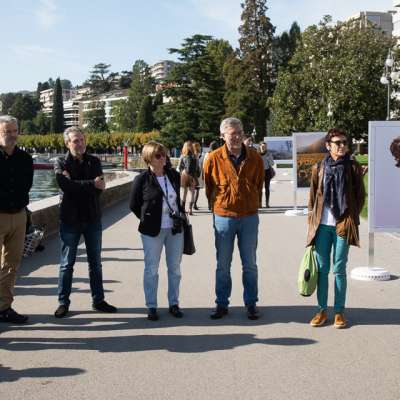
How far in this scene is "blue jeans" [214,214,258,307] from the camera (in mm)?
6141

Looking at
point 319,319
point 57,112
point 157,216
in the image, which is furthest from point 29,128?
point 319,319

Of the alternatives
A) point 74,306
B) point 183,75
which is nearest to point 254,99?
point 183,75

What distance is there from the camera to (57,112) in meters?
166

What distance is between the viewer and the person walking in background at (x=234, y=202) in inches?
240

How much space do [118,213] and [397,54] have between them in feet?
137

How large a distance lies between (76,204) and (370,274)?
3743 mm

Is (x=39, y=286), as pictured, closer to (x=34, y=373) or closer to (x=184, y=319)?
(x=184, y=319)

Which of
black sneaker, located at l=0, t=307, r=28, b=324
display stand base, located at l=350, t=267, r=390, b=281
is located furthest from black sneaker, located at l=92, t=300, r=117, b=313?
display stand base, located at l=350, t=267, r=390, b=281

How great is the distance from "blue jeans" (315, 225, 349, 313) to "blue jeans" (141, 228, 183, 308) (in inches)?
53.6

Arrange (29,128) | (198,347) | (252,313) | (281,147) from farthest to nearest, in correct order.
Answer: (29,128)
(281,147)
(252,313)
(198,347)

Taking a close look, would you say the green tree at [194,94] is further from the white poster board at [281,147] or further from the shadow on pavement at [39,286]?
the shadow on pavement at [39,286]

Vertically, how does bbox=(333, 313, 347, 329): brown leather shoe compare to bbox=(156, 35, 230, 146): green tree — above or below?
below

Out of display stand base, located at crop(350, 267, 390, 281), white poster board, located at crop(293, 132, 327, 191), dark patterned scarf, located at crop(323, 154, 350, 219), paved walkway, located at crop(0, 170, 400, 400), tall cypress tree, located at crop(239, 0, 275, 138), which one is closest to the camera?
paved walkway, located at crop(0, 170, 400, 400)

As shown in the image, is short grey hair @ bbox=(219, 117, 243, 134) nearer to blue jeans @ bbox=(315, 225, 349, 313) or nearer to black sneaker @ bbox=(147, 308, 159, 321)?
blue jeans @ bbox=(315, 225, 349, 313)
